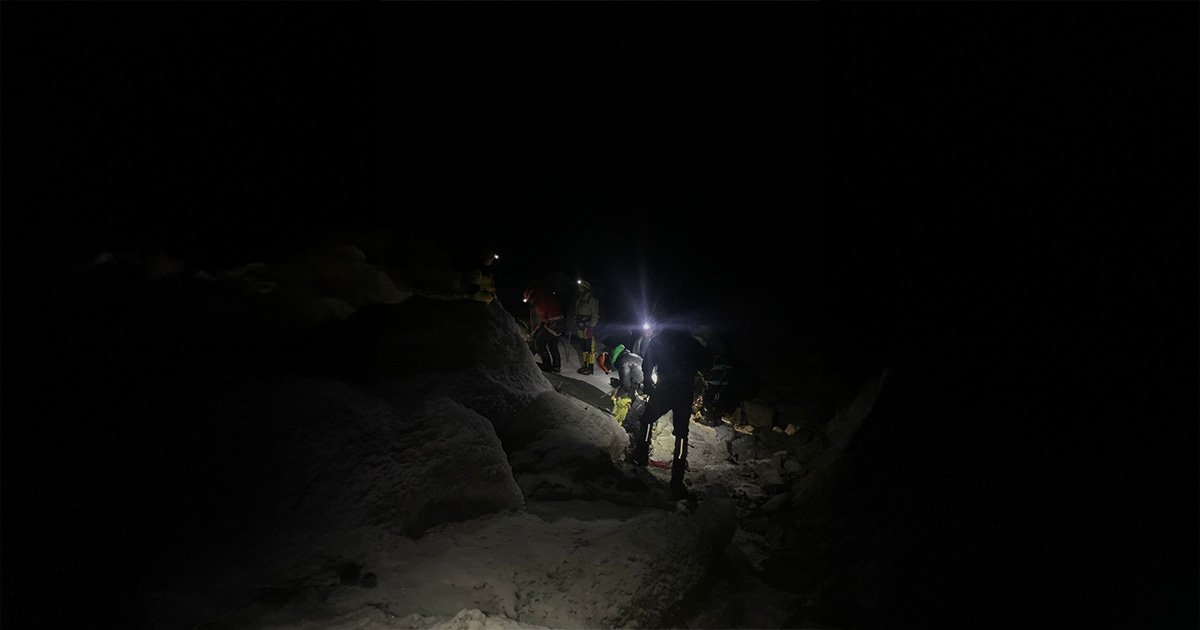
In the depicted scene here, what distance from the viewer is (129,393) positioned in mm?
→ 3646

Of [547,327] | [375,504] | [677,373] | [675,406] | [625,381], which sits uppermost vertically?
[547,327]

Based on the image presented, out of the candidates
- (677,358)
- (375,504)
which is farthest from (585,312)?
(375,504)

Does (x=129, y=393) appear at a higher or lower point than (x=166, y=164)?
lower

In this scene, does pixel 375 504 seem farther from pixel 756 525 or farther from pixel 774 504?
pixel 774 504

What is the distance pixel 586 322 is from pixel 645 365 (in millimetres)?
4573

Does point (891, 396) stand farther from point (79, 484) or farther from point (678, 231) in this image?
point (678, 231)

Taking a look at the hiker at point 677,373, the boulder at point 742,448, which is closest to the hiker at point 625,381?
the boulder at point 742,448

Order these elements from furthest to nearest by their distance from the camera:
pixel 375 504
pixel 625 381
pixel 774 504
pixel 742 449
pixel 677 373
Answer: pixel 625 381
pixel 742 449
pixel 677 373
pixel 774 504
pixel 375 504

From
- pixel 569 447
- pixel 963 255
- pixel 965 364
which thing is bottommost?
pixel 569 447

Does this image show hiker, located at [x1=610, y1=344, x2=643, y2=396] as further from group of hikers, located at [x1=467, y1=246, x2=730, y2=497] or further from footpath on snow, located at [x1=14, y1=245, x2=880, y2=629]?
footpath on snow, located at [x1=14, y1=245, x2=880, y2=629]

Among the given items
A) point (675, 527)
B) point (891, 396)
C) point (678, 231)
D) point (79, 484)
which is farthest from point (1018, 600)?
point (678, 231)

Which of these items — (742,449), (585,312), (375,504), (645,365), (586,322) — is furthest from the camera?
(586,322)

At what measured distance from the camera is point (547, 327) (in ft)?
34.6

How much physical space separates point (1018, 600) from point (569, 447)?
158 inches
